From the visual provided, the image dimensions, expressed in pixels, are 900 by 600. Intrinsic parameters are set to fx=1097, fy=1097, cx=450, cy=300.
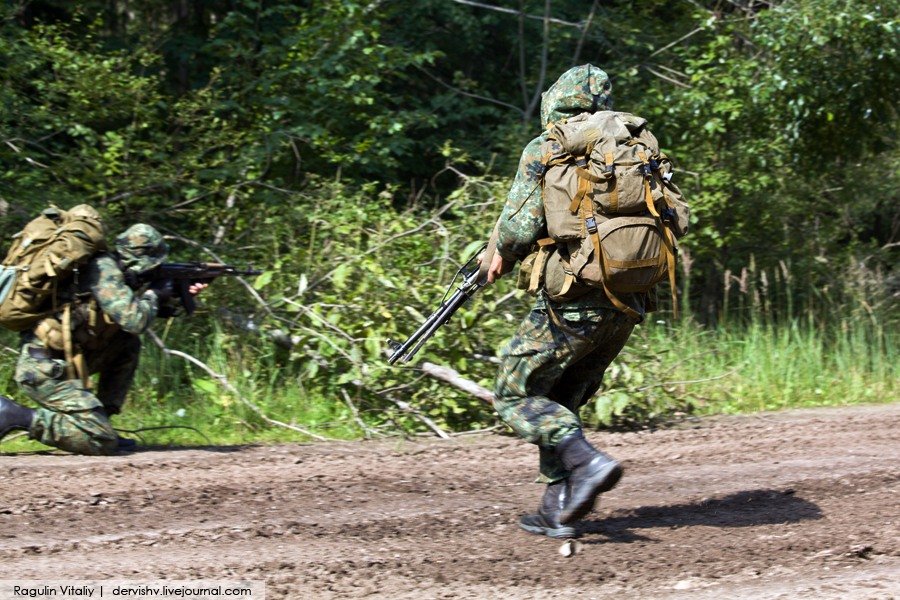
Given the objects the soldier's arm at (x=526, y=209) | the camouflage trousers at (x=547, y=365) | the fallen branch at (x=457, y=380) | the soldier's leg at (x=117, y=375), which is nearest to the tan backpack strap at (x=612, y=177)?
the soldier's arm at (x=526, y=209)

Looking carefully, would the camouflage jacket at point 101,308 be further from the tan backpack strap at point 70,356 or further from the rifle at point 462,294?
the rifle at point 462,294

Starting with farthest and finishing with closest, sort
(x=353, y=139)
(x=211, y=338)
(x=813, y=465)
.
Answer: (x=353, y=139), (x=211, y=338), (x=813, y=465)

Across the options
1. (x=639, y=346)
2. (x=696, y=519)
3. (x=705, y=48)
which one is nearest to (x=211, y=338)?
(x=639, y=346)

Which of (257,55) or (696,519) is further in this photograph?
(257,55)

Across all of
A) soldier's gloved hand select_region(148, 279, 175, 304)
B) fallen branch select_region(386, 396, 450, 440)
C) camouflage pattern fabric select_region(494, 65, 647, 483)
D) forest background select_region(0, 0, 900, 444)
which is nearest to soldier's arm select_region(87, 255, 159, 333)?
soldier's gloved hand select_region(148, 279, 175, 304)

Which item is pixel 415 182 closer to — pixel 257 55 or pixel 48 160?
pixel 257 55

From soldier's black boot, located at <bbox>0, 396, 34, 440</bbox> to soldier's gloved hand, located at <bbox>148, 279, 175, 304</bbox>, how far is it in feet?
3.24

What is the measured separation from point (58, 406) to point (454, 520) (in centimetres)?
251

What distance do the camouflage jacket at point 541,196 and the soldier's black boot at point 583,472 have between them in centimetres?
56

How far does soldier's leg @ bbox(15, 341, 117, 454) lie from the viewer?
245 inches

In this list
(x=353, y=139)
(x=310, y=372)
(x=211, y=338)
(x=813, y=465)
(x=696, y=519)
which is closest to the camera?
(x=696, y=519)

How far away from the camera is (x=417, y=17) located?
11.7 meters

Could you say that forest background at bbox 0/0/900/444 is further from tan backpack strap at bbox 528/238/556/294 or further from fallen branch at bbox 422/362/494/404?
tan backpack strap at bbox 528/238/556/294

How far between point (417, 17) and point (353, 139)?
1830 millimetres
